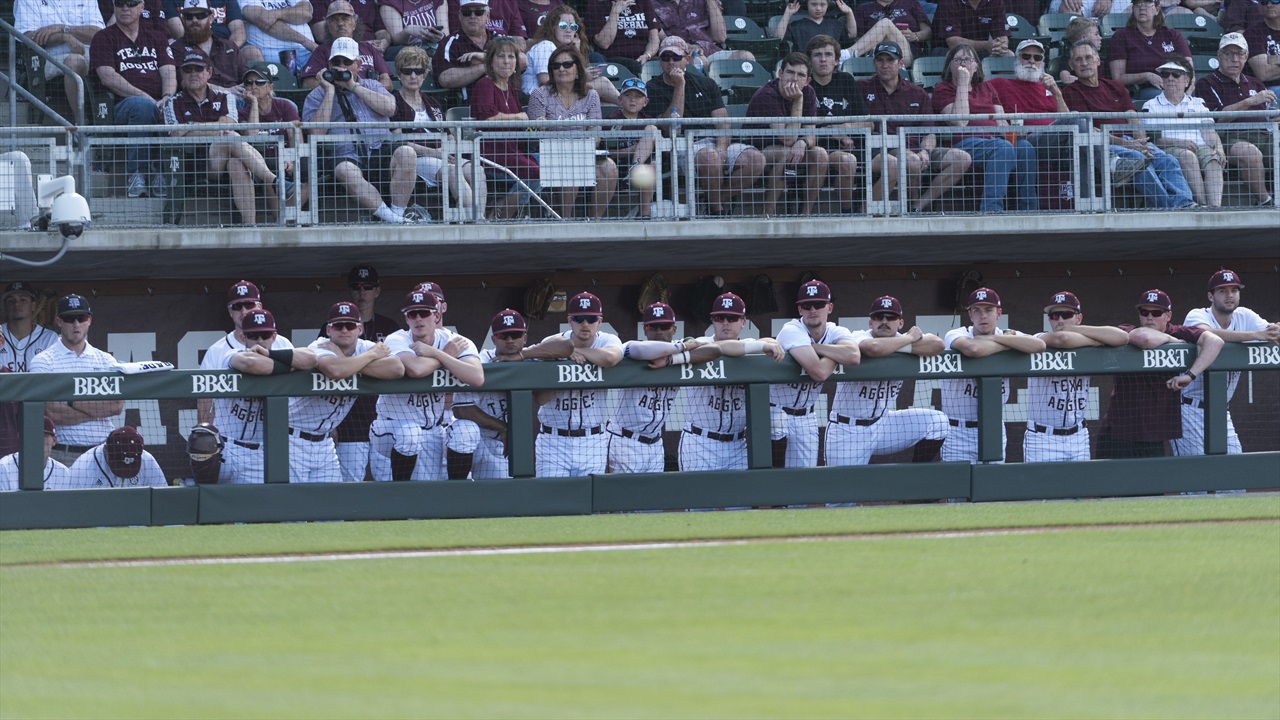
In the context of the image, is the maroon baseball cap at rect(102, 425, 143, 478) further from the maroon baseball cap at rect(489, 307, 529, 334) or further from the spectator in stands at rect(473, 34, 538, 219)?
the spectator in stands at rect(473, 34, 538, 219)

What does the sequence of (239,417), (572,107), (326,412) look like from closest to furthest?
(239,417), (326,412), (572,107)

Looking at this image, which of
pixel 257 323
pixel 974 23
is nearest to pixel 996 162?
pixel 974 23

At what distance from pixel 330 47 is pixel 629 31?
2638 millimetres

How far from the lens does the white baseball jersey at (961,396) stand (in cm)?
951

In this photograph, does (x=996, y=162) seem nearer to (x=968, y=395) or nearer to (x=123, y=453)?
(x=968, y=395)

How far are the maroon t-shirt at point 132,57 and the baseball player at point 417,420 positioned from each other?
4226 millimetres

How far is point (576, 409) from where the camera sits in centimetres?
923

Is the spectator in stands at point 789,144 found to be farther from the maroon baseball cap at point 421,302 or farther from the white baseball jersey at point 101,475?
the white baseball jersey at point 101,475

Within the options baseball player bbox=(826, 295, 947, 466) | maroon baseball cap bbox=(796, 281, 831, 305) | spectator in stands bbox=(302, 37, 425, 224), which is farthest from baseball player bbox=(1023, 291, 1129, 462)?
spectator in stands bbox=(302, 37, 425, 224)

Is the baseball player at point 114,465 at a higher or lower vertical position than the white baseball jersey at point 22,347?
lower

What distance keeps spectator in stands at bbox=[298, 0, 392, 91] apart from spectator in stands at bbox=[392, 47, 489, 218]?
327 mm

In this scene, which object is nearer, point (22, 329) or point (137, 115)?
point (137, 115)

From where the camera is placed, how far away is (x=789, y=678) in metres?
4.03

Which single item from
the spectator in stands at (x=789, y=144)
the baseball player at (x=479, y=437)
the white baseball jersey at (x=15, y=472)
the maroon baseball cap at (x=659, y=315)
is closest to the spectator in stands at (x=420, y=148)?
the spectator in stands at (x=789, y=144)
